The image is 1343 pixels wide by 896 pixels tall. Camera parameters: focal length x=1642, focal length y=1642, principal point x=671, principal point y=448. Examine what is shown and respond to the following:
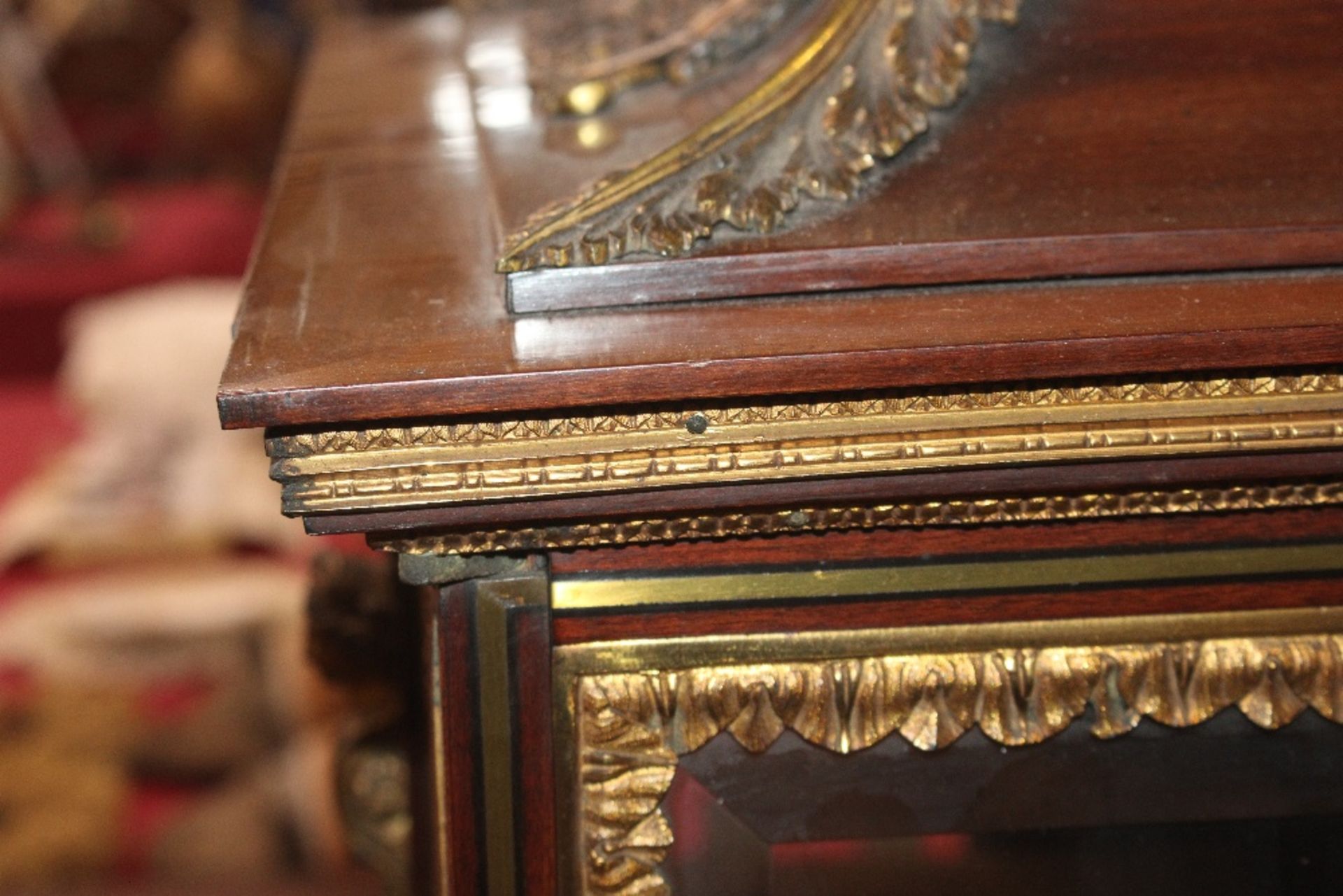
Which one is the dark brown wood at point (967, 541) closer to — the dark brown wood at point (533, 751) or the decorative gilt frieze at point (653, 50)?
the dark brown wood at point (533, 751)

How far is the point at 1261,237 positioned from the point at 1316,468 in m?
0.11

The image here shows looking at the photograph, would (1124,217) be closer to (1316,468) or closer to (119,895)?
(1316,468)

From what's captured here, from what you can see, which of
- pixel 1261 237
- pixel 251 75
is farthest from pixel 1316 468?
pixel 251 75

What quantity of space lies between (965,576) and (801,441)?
0.46 feet

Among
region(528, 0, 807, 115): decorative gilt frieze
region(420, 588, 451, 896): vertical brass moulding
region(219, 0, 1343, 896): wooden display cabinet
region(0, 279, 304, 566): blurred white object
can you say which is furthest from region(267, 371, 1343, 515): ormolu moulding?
region(0, 279, 304, 566): blurred white object

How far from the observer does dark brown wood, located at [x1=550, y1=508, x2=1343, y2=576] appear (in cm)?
79

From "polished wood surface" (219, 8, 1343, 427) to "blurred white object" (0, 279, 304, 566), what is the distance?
151 cm

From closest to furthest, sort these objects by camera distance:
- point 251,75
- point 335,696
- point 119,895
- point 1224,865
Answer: point 1224,865, point 119,895, point 335,696, point 251,75

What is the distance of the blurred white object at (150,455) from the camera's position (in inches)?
89.5

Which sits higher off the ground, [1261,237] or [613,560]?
[1261,237]

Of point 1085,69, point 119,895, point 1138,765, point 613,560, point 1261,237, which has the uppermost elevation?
point 1085,69

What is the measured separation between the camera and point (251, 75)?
335 centimetres

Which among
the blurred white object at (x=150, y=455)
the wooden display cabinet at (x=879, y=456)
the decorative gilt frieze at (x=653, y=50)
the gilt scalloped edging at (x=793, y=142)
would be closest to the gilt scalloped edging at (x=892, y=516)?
the wooden display cabinet at (x=879, y=456)

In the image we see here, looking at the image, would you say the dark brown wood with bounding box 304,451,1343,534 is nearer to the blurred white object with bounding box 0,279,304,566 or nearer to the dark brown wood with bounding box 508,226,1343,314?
the dark brown wood with bounding box 508,226,1343,314
